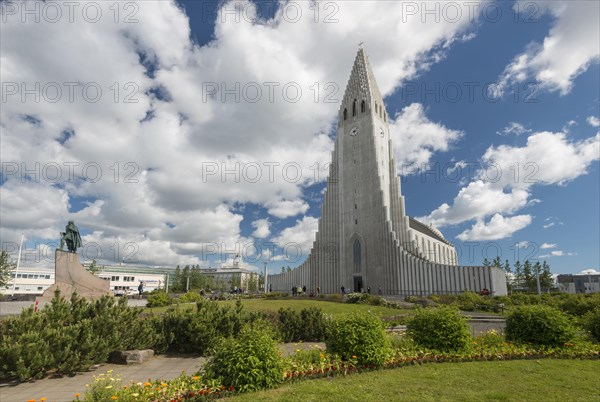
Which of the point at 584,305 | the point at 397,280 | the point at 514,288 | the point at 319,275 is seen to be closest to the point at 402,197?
the point at 397,280

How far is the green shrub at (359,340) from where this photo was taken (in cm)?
820

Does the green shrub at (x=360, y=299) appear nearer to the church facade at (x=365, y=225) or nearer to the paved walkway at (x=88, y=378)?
the paved walkway at (x=88, y=378)

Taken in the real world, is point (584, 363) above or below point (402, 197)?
below

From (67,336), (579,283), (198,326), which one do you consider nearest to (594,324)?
(198,326)

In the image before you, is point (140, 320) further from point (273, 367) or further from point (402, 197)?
point (402, 197)

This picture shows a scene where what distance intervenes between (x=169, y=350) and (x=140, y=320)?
5.18 ft

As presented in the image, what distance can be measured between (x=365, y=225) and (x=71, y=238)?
3968 centimetres

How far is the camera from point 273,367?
276 inches

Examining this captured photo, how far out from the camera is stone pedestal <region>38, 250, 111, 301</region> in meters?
24.0

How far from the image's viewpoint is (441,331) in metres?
9.77

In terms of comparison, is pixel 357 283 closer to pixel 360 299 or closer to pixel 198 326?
pixel 360 299

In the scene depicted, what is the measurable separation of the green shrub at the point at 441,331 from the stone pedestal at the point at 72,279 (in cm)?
2246

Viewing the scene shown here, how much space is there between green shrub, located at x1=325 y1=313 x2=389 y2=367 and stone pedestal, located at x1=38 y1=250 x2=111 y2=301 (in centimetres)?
2141

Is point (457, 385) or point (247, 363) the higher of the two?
point (247, 363)
